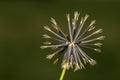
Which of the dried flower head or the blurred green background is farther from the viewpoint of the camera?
the blurred green background

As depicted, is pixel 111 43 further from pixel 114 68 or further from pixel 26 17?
pixel 26 17

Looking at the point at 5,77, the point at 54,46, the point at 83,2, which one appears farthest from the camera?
the point at 83,2

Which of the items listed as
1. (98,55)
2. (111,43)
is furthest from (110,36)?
(98,55)

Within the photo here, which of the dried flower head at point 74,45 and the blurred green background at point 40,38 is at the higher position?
the blurred green background at point 40,38

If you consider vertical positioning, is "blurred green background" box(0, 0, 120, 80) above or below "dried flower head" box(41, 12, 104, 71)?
above

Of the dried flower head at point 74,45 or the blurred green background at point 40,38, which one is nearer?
the dried flower head at point 74,45

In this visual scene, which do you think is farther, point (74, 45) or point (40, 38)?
point (40, 38)

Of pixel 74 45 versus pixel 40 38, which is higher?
pixel 40 38

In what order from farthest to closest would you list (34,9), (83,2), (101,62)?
1. (83,2)
2. (34,9)
3. (101,62)
